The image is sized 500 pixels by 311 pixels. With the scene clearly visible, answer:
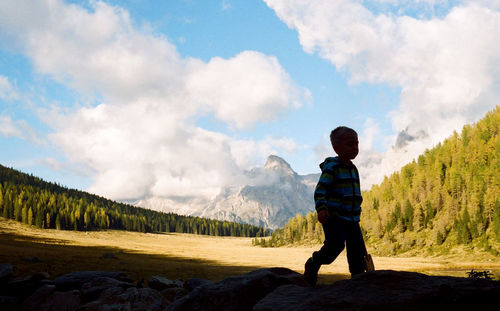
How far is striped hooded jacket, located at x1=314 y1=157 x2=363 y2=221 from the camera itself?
21.6 ft

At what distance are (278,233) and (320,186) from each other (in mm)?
181477

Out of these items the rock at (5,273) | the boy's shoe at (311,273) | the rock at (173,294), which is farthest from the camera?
the rock at (5,273)

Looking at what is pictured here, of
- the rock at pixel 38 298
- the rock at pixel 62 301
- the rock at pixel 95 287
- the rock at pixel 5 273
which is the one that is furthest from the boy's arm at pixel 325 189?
the rock at pixel 5 273

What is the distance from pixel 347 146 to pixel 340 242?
6.46 feet

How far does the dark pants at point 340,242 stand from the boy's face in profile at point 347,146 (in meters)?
1.32

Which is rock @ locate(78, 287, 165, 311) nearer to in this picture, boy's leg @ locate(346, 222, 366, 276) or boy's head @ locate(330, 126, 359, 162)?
boy's leg @ locate(346, 222, 366, 276)

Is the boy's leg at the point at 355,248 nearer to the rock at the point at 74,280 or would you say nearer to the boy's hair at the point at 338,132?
the boy's hair at the point at 338,132

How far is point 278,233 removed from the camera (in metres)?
182

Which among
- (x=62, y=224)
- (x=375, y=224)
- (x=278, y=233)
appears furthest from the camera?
(x=278, y=233)

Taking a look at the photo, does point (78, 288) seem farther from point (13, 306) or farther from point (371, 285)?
point (371, 285)

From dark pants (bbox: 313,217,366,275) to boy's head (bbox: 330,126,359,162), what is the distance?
1.33 m

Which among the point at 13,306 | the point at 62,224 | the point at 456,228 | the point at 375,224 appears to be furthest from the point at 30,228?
the point at 456,228

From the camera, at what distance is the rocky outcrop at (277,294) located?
16.4 ft

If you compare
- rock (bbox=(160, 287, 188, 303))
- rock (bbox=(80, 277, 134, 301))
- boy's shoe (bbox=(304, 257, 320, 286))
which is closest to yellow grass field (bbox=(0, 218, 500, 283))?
rock (bbox=(80, 277, 134, 301))
